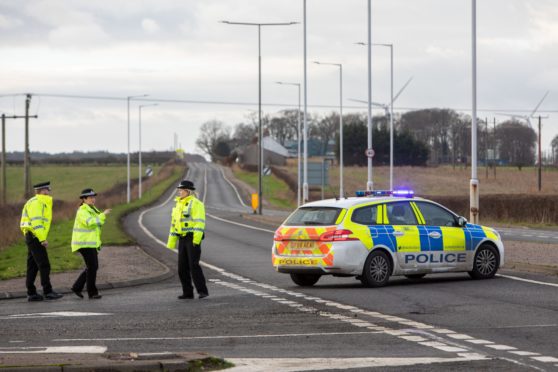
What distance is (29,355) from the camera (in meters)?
10.8

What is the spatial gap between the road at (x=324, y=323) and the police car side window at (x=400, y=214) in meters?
1.08

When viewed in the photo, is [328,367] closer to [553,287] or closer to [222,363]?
[222,363]

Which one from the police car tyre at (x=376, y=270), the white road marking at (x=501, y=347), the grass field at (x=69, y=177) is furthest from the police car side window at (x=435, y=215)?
the grass field at (x=69, y=177)

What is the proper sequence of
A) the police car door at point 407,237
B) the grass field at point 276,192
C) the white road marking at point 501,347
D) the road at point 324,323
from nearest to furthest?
the road at point 324,323 < the white road marking at point 501,347 < the police car door at point 407,237 < the grass field at point 276,192

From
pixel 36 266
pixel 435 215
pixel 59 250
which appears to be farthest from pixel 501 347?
pixel 59 250

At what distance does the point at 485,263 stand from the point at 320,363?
11198 mm

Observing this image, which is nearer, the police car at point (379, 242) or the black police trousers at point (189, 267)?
the black police trousers at point (189, 267)

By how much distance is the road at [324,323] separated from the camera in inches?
439

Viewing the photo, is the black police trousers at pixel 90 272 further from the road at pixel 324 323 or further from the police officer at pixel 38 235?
the police officer at pixel 38 235

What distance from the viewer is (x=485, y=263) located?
2133 cm

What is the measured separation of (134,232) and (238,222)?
11761mm

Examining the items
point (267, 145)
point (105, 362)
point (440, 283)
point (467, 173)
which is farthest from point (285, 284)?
point (267, 145)

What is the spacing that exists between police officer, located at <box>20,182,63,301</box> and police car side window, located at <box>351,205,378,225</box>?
491 centimetres

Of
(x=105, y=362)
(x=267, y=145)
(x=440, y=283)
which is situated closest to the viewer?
(x=105, y=362)
